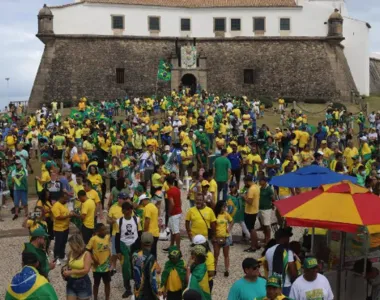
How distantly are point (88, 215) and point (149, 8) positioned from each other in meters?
39.1

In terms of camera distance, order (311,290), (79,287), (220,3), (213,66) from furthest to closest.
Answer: (220,3)
(213,66)
(79,287)
(311,290)

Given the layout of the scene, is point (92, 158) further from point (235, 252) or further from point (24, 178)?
point (235, 252)

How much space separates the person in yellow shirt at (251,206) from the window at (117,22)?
37.3m

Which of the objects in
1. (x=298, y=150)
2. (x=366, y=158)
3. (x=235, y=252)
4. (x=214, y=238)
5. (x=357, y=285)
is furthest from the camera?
(x=298, y=150)

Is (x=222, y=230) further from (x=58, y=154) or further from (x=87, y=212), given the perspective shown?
(x=58, y=154)

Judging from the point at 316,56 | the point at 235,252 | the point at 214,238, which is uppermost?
the point at 316,56

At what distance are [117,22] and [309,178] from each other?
38576 millimetres

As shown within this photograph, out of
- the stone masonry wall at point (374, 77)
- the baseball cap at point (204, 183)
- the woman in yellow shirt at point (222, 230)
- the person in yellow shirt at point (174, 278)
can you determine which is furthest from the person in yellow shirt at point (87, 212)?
the stone masonry wall at point (374, 77)

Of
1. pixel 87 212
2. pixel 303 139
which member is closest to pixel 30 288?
pixel 87 212

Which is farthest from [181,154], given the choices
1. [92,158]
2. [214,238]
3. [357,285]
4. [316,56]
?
[316,56]

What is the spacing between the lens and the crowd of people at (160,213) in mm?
7262

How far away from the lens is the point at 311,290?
657 centimetres

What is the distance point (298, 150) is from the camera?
20172 millimetres

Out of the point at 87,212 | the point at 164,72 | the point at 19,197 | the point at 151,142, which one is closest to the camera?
the point at 87,212
